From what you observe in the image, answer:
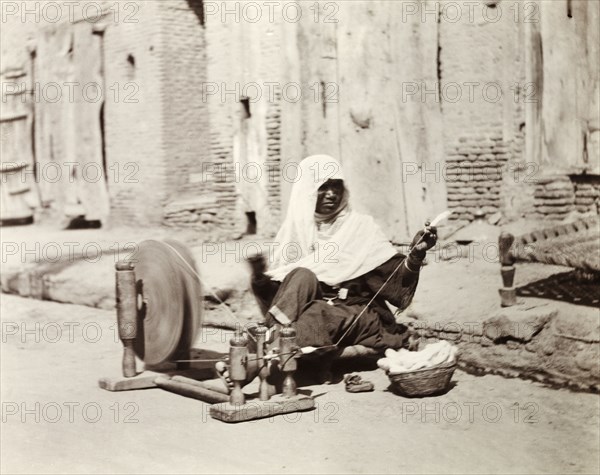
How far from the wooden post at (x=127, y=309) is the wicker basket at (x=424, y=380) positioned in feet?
5.85

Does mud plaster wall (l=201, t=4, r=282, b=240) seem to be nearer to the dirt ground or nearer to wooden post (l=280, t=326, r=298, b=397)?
the dirt ground

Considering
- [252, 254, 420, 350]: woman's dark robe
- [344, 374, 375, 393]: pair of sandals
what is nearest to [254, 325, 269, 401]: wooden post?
[252, 254, 420, 350]: woman's dark robe

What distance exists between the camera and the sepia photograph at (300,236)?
5.49 m

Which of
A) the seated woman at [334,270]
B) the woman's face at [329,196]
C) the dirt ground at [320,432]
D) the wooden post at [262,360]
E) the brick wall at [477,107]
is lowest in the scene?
the dirt ground at [320,432]

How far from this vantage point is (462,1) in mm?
9703

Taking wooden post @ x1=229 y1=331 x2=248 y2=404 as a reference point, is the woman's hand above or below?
above

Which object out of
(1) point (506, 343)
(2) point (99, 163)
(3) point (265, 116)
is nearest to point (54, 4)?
(2) point (99, 163)

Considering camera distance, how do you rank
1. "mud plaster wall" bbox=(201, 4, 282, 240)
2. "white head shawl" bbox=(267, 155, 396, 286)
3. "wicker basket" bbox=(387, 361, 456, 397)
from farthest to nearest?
"mud plaster wall" bbox=(201, 4, 282, 240)
"white head shawl" bbox=(267, 155, 396, 286)
"wicker basket" bbox=(387, 361, 456, 397)

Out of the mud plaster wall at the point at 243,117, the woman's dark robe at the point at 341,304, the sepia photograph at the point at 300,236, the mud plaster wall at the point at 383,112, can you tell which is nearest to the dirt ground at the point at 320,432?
the sepia photograph at the point at 300,236

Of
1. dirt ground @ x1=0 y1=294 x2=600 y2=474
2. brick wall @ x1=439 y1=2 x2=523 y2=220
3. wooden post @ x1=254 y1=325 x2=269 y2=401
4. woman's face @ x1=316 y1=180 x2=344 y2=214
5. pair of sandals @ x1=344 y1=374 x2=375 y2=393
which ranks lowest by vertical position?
dirt ground @ x1=0 y1=294 x2=600 y2=474

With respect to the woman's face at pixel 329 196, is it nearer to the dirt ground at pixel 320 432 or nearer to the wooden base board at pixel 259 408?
the dirt ground at pixel 320 432

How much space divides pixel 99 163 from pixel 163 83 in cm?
217

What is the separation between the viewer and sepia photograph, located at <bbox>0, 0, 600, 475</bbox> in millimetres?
5492

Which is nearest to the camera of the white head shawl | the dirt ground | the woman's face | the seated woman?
the dirt ground
